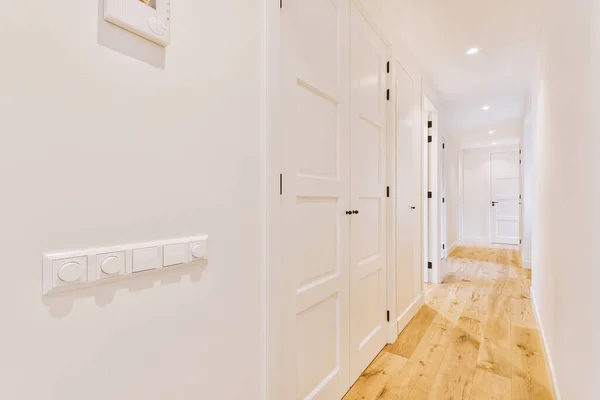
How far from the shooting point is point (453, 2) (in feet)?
7.64

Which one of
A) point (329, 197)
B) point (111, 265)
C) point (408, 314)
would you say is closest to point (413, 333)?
point (408, 314)

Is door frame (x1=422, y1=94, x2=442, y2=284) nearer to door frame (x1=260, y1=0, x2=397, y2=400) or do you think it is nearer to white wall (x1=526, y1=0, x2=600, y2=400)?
white wall (x1=526, y1=0, x2=600, y2=400)

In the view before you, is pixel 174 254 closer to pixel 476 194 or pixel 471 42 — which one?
pixel 471 42

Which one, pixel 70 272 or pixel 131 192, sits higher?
pixel 131 192

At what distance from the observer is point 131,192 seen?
81 cm

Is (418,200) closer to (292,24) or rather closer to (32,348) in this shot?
(292,24)

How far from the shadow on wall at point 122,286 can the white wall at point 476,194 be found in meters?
8.65

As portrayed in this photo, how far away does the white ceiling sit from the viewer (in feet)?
7.85

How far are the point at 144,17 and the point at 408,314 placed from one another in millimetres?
2993

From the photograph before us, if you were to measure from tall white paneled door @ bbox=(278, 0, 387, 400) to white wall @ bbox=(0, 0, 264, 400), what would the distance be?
0.73 ft

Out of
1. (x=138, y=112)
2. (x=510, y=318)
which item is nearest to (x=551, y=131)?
(x=510, y=318)

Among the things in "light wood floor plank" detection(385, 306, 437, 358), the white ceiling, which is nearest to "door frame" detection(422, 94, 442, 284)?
the white ceiling

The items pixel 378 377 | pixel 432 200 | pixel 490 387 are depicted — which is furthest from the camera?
pixel 432 200

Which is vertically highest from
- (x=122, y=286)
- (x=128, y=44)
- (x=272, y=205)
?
(x=128, y=44)
